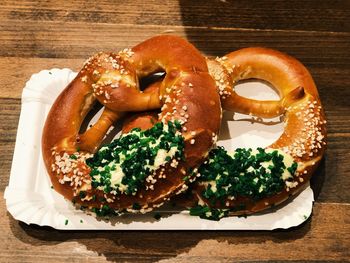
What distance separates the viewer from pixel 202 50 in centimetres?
156

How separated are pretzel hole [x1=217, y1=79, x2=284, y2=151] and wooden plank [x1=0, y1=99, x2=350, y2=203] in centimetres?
19

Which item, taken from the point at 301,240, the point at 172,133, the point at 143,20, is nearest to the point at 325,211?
the point at 301,240

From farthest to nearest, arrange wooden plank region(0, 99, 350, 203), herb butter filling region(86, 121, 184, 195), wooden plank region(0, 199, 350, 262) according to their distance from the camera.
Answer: wooden plank region(0, 99, 350, 203), wooden plank region(0, 199, 350, 262), herb butter filling region(86, 121, 184, 195)

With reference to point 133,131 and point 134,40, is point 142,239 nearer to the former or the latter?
point 133,131

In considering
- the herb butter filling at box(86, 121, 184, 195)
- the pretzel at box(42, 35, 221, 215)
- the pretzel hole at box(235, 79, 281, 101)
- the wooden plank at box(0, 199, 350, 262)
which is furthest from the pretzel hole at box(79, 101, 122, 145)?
the pretzel hole at box(235, 79, 281, 101)

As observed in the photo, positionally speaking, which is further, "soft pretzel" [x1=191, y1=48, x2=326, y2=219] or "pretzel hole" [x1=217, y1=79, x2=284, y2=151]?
"pretzel hole" [x1=217, y1=79, x2=284, y2=151]

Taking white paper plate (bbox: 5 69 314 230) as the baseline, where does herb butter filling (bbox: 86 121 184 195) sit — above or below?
above

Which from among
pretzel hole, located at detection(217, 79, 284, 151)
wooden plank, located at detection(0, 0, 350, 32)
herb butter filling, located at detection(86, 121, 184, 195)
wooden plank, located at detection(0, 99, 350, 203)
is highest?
wooden plank, located at detection(0, 0, 350, 32)

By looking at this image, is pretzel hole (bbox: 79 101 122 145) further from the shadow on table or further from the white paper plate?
the shadow on table

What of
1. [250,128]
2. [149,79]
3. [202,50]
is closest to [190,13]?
[202,50]

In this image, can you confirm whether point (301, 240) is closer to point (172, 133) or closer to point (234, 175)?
point (234, 175)

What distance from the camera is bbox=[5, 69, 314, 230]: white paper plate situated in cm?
118

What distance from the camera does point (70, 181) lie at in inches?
45.1

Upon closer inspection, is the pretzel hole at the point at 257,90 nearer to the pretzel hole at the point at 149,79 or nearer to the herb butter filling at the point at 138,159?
the pretzel hole at the point at 149,79
